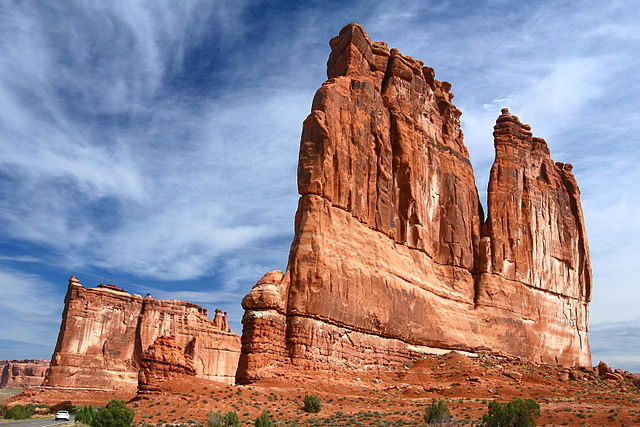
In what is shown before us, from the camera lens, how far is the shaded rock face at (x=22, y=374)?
9150 centimetres

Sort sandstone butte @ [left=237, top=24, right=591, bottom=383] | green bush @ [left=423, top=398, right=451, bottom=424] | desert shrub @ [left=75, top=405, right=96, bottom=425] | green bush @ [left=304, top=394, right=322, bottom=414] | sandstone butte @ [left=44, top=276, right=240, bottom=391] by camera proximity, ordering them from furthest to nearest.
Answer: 1. sandstone butte @ [left=44, top=276, right=240, bottom=391]
2. sandstone butte @ [left=237, top=24, right=591, bottom=383]
3. green bush @ [left=304, top=394, right=322, bottom=414]
4. desert shrub @ [left=75, top=405, right=96, bottom=425]
5. green bush @ [left=423, top=398, right=451, bottom=424]

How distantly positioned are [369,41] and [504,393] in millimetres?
25563

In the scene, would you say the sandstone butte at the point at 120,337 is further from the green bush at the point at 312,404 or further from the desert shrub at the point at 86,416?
the green bush at the point at 312,404

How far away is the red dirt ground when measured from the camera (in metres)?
22.0

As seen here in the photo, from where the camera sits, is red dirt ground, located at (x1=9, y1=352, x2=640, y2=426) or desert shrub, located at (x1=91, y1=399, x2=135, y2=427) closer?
desert shrub, located at (x1=91, y1=399, x2=135, y2=427)

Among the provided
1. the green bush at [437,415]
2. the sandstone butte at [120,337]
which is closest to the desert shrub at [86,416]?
the green bush at [437,415]

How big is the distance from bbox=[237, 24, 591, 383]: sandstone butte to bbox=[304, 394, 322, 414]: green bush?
11.2 feet

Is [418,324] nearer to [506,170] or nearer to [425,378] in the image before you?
[425,378]

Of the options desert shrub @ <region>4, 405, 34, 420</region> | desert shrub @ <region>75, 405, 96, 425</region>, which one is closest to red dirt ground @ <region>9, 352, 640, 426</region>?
desert shrub @ <region>75, 405, 96, 425</region>

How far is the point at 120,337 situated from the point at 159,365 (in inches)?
1309

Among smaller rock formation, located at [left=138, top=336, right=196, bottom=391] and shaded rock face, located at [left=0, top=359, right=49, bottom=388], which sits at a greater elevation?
shaded rock face, located at [left=0, top=359, right=49, bottom=388]

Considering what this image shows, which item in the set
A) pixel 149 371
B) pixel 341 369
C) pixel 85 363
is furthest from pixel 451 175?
pixel 85 363

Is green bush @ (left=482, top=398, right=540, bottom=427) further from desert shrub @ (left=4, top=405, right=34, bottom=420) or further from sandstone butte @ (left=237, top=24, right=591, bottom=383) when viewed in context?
desert shrub @ (left=4, top=405, right=34, bottom=420)

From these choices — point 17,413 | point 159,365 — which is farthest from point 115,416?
point 17,413
